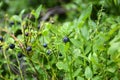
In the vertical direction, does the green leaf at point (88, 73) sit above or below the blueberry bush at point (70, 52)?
below

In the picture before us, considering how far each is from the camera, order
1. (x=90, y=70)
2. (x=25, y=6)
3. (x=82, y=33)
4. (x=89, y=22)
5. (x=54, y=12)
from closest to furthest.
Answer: (x=90, y=70), (x=82, y=33), (x=89, y=22), (x=54, y=12), (x=25, y=6)

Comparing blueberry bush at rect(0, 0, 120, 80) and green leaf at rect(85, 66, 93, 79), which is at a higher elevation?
blueberry bush at rect(0, 0, 120, 80)

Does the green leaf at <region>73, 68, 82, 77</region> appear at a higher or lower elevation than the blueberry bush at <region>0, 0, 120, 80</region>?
lower

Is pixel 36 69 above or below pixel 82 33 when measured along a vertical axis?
below

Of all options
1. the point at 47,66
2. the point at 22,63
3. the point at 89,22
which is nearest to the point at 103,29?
the point at 89,22

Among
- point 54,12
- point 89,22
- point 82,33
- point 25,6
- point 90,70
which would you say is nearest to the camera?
point 90,70

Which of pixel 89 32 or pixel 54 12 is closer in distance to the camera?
pixel 89 32

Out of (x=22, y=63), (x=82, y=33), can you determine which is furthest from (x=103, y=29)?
(x=22, y=63)

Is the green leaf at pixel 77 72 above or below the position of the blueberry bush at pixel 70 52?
below

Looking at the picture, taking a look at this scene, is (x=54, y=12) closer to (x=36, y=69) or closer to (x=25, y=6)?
(x=25, y=6)

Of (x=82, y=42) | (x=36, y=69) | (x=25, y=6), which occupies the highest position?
(x=25, y=6)
